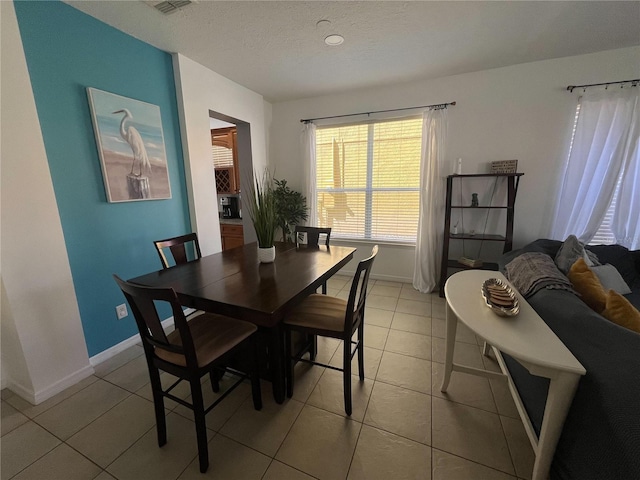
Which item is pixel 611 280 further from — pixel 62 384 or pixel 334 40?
pixel 62 384

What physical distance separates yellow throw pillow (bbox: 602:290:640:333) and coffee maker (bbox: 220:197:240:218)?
451 centimetres

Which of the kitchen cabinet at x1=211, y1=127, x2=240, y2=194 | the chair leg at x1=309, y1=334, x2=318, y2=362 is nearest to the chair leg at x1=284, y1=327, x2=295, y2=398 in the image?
the chair leg at x1=309, y1=334, x2=318, y2=362

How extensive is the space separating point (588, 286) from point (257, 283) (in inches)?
74.8

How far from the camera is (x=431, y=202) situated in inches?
127

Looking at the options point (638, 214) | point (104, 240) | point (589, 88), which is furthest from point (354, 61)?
point (638, 214)

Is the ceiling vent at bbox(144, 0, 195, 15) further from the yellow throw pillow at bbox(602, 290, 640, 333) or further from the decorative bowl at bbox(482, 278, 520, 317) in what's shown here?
the yellow throw pillow at bbox(602, 290, 640, 333)

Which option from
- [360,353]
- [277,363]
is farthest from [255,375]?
[360,353]

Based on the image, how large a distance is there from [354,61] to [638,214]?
10.6ft

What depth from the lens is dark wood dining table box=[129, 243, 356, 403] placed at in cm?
125

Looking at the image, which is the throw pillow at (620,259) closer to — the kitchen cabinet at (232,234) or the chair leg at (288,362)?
the chair leg at (288,362)

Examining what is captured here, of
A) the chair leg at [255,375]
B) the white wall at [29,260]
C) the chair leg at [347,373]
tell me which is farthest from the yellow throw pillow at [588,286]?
the white wall at [29,260]

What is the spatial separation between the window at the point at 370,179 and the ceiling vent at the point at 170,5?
2204mm

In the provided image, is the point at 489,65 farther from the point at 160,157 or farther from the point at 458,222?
the point at 160,157

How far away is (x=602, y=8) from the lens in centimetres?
187
